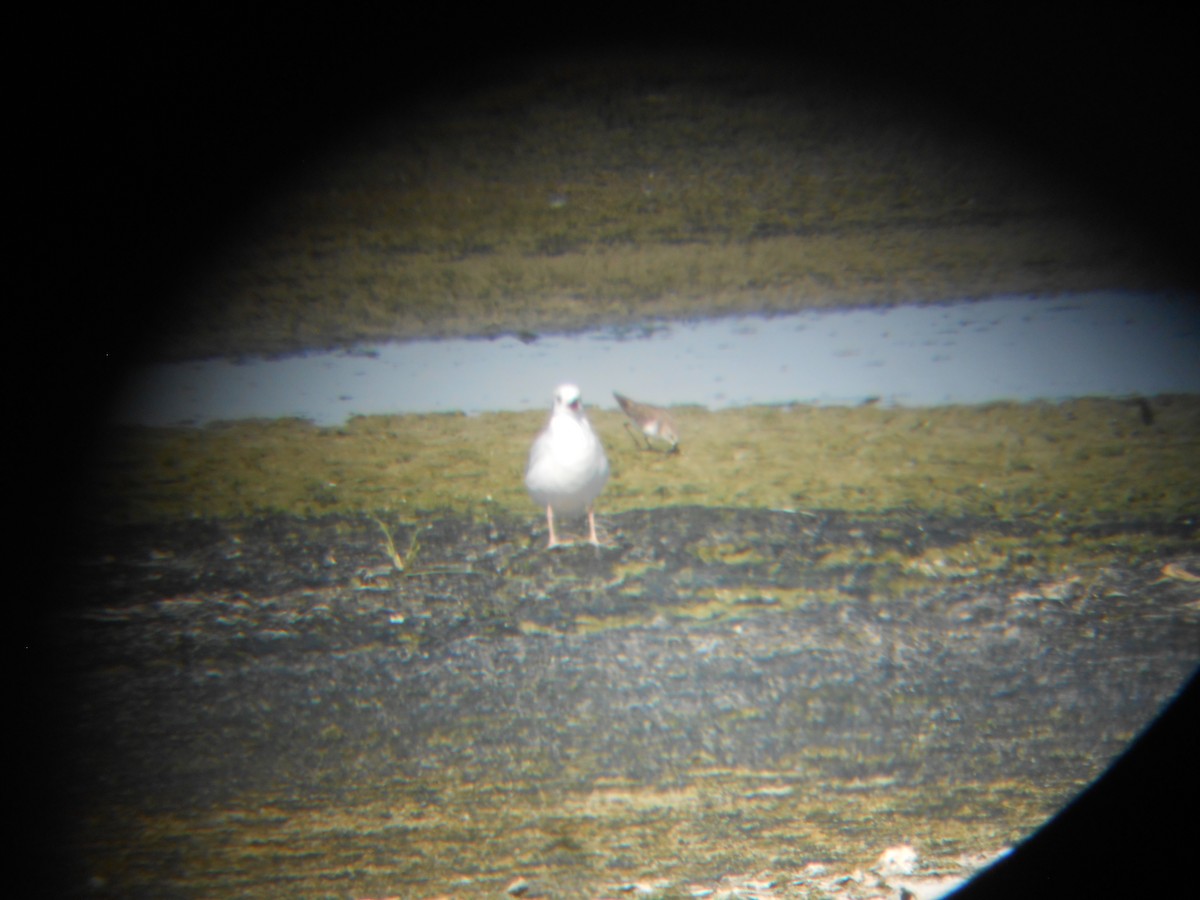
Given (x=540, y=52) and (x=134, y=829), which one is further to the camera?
(x=540, y=52)

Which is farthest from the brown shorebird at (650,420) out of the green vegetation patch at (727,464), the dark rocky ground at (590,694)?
the dark rocky ground at (590,694)

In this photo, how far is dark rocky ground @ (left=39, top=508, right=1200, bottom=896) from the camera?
2.30ft

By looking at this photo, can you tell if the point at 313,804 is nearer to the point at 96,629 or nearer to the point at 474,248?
the point at 96,629

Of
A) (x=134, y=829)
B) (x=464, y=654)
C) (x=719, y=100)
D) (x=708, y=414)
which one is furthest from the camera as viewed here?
(x=708, y=414)

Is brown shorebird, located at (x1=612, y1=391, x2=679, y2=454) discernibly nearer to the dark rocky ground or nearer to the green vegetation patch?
the green vegetation patch


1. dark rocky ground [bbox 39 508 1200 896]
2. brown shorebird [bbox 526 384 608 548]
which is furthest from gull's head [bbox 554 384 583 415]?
dark rocky ground [bbox 39 508 1200 896]

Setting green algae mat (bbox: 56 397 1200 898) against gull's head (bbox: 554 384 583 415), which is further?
gull's head (bbox: 554 384 583 415)

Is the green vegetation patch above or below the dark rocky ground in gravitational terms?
above

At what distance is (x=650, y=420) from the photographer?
1.12m

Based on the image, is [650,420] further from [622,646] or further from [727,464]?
[622,646]

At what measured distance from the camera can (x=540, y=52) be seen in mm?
984

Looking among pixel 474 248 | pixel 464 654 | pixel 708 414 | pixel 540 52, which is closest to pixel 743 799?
pixel 464 654

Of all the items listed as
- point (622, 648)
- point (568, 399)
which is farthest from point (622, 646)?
point (568, 399)

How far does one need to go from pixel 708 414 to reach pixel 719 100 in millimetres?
426
